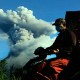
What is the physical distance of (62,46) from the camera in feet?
28.1

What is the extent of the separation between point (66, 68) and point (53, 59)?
0.37m

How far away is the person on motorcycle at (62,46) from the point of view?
8367 millimetres

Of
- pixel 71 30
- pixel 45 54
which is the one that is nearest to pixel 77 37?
pixel 71 30

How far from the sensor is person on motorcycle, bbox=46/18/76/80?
8.37m

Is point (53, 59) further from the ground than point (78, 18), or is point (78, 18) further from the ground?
point (78, 18)

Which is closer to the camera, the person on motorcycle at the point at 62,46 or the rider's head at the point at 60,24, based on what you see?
the person on motorcycle at the point at 62,46

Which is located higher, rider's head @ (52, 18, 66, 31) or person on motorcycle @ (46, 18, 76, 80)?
rider's head @ (52, 18, 66, 31)

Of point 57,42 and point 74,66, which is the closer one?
point 74,66

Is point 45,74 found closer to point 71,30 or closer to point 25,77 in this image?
point 25,77

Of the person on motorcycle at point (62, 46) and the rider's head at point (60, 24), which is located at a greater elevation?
the rider's head at point (60, 24)

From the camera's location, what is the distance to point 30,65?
8.23 m

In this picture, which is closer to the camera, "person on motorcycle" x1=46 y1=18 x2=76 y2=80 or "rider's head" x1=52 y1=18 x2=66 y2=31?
"person on motorcycle" x1=46 y1=18 x2=76 y2=80

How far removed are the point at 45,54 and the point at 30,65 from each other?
0.50 metres

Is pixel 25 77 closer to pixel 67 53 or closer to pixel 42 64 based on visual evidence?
pixel 42 64
